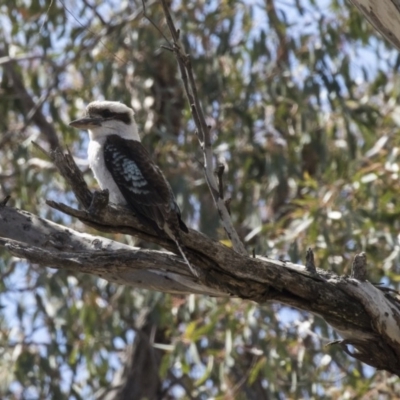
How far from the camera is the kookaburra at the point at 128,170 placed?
2.91 m

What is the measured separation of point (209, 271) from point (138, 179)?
2.45 feet

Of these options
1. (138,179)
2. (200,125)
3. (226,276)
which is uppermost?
(138,179)

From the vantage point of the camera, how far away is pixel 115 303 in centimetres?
562

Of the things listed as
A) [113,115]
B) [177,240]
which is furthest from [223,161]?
[177,240]

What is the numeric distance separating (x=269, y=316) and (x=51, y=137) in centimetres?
193

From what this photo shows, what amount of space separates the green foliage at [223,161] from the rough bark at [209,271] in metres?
1.84

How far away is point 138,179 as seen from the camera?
3391mm

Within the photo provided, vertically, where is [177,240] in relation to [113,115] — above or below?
below

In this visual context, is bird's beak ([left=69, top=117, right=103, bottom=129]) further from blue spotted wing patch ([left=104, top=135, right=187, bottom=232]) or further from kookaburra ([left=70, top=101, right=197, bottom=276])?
blue spotted wing patch ([left=104, top=135, right=187, bottom=232])

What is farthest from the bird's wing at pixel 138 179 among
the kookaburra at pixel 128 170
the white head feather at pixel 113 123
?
the white head feather at pixel 113 123

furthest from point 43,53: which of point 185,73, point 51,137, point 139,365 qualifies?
point 185,73

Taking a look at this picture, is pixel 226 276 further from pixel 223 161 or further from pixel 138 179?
pixel 223 161

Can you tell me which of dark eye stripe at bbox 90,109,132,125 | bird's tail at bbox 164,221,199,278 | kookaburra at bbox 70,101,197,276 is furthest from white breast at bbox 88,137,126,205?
bird's tail at bbox 164,221,199,278

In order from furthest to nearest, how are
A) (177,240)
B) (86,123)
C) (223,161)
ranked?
(223,161) < (86,123) < (177,240)
